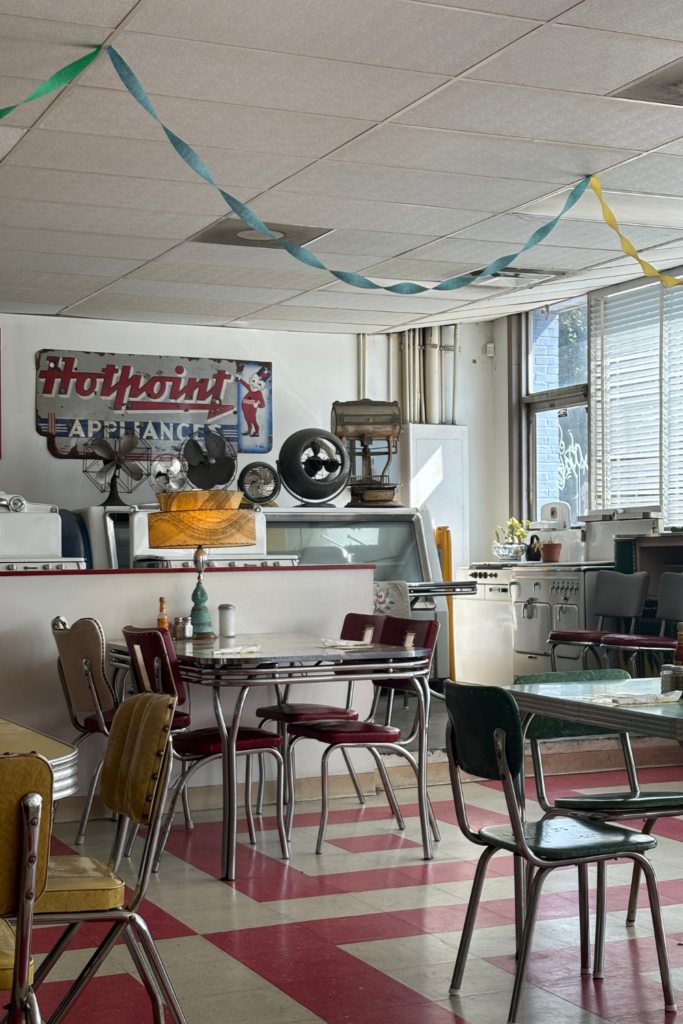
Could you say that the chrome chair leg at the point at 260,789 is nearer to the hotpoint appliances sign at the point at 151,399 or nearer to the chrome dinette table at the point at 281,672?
the chrome dinette table at the point at 281,672

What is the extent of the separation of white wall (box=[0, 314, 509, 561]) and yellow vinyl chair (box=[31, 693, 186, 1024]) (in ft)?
21.2

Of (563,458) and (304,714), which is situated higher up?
(563,458)

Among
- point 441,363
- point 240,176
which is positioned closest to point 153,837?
point 240,176

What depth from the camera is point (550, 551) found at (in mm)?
8898

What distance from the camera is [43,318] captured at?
28.6 ft

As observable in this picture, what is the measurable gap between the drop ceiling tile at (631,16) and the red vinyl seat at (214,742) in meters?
2.91

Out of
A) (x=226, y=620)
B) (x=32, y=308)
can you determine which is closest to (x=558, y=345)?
(x=32, y=308)

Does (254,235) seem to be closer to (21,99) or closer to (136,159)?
(136,159)

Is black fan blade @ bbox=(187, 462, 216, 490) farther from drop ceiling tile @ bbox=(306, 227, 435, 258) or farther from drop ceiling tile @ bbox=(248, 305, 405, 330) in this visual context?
drop ceiling tile @ bbox=(248, 305, 405, 330)

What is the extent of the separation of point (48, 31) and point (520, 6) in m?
1.60

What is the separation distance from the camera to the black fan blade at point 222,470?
7297mm

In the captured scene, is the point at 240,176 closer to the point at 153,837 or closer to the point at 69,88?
the point at 69,88

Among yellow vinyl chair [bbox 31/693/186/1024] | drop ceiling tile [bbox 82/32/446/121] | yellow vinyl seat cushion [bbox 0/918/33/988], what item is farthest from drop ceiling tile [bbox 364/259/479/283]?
yellow vinyl seat cushion [bbox 0/918/33/988]

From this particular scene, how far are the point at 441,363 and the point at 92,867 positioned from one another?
8043 millimetres
